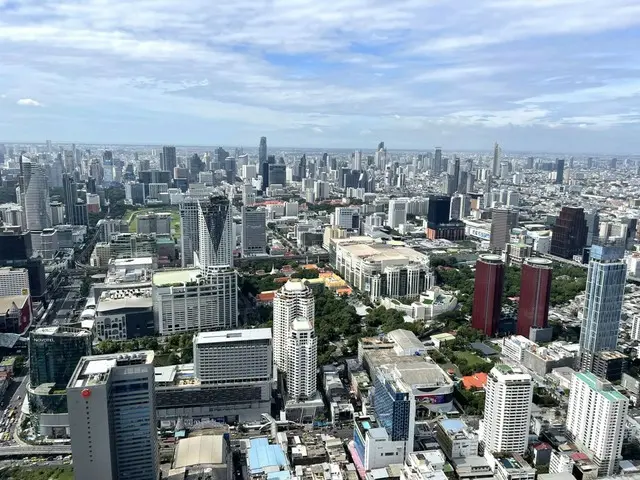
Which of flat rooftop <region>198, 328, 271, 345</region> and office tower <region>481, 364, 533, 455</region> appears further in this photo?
flat rooftop <region>198, 328, 271, 345</region>

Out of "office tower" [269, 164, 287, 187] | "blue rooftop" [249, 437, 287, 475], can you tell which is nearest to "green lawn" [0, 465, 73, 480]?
"blue rooftop" [249, 437, 287, 475]

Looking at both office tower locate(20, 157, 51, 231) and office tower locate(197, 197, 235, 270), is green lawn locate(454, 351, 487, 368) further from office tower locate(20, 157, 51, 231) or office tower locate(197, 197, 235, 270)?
office tower locate(20, 157, 51, 231)

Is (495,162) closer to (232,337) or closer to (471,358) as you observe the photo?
(471,358)

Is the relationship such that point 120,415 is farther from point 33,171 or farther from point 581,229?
point 581,229

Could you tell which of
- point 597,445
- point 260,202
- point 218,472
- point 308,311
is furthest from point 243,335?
point 260,202

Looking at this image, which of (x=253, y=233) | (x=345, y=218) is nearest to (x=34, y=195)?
(x=253, y=233)

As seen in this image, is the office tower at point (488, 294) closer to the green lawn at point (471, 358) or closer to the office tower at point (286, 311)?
the green lawn at point (471, 358)
